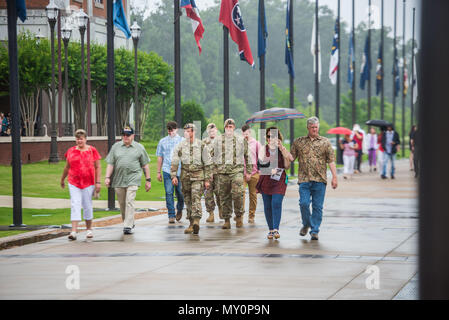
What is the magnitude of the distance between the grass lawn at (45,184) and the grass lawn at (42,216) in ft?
13.4

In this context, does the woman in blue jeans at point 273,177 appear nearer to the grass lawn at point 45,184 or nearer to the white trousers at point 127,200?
the white trousers at point 127,200

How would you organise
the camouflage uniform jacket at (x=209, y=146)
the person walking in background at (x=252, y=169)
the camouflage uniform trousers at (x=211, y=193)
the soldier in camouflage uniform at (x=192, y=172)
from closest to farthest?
the soldier in camouflage uniform at (x=192, y=172)
the camouflage uniform jacket at (x=209, y=146)
the camouflage uniform trousers at (x=211, y=193)
the person walking in background at (x=252, y=169)

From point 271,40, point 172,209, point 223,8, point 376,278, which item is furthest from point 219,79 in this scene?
point 376,278

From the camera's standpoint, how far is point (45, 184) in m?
25.1

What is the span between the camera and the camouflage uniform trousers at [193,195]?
40.2 feet

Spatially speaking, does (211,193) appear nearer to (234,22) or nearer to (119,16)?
(119,16)

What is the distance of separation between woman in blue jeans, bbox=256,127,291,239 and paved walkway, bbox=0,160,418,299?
344 millimetres

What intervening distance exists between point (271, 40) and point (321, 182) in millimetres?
96006

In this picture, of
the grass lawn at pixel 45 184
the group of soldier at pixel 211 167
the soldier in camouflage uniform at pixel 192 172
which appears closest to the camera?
the soldier in camouflage uniform at pixel 192 172

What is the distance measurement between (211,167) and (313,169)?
1932 mm

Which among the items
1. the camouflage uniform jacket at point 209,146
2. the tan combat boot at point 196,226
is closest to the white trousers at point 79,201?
the tan combat boot at point 196,226

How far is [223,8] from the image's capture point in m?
23.2
